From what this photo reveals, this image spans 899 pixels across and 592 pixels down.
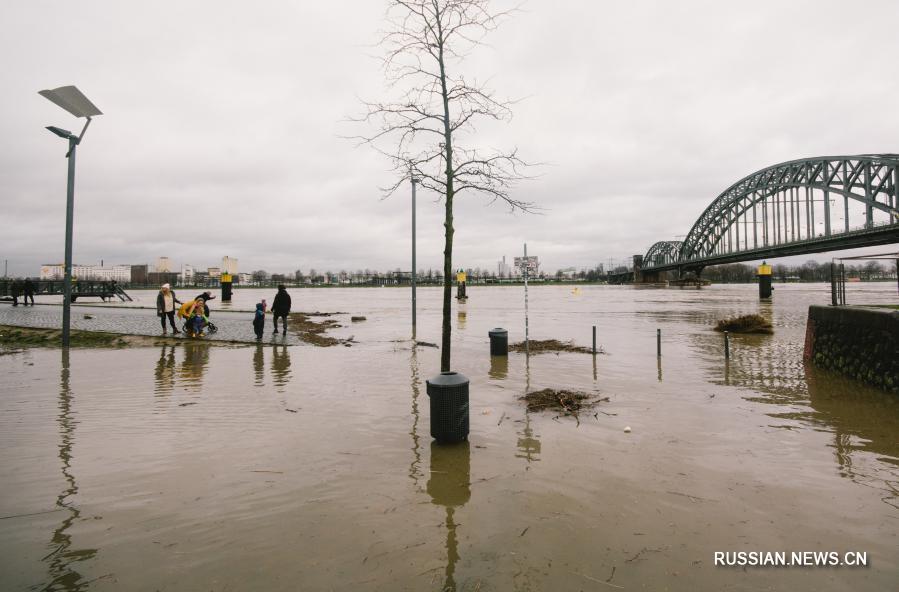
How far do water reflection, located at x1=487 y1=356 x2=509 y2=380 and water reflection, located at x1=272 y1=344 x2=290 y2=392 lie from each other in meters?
4.80

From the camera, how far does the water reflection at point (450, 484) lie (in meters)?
3.45

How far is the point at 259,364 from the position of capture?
11703 millimetres

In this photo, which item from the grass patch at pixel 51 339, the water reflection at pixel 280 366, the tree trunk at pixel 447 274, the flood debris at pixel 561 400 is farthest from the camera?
the grass patch at pixel 51 339

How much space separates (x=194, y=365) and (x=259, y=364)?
1582 millimetres

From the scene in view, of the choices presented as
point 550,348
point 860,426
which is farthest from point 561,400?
point 550,348

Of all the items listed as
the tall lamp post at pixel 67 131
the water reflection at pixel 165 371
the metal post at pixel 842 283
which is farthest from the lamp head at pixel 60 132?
the metal post at pixel 842 283

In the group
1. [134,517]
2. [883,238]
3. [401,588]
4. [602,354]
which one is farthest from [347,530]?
[883,238]

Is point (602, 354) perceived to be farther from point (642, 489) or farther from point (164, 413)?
point (164, 413)

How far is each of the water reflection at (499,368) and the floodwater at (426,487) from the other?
3.66 ft

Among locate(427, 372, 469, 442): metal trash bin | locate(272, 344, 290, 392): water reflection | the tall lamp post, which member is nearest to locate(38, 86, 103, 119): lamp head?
the tall lamp post

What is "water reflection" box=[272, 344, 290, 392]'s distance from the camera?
971cm

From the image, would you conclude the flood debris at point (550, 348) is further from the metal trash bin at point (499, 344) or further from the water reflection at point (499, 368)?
the water reflection at point (499, 368)

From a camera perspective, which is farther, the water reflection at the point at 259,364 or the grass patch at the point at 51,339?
the grass patch at the point at 51,339

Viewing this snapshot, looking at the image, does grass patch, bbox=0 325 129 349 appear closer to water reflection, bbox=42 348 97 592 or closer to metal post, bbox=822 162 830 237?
water reflection, bbox=42 348 97 592
